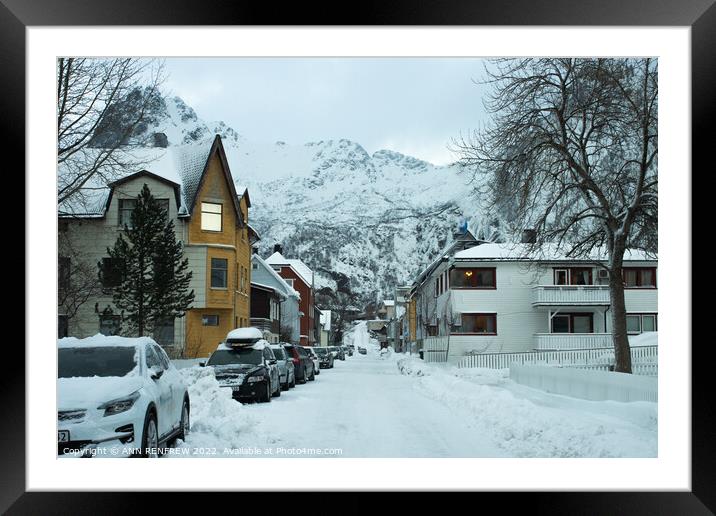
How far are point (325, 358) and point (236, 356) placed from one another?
38.5 feet

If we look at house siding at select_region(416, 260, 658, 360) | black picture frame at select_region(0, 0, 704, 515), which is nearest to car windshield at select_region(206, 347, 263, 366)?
house siding at select_region(416, 260, 658, 360)

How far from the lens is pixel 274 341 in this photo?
1570 cm

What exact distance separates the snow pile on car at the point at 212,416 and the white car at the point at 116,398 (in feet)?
2.58

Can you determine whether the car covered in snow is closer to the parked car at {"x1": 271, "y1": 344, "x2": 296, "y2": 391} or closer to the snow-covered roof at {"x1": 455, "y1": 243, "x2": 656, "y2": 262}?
the parked car at {"x1": 271, "y1": 344, "x2": 296, "y2": 391}

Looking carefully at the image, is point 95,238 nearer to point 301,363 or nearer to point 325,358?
point 301,363

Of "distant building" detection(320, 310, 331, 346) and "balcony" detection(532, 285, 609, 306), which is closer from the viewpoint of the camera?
"balcony" detection(532, 285, 609, 306)

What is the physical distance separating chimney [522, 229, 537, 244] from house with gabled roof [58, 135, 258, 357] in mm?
4748

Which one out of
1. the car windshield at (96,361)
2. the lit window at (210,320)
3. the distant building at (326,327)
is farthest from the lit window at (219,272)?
the car windshield at (96,361)

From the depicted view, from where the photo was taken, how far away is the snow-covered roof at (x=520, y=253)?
12469 mm

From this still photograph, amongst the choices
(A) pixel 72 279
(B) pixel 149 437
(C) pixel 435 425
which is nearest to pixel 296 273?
(C) pixel 435 425

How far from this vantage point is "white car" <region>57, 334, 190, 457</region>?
791 cm

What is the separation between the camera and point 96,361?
8.95 m

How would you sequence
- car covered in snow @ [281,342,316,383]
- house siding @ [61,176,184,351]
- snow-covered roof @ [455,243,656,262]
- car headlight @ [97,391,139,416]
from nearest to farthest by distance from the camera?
car headlight @ [97,391,139,416] → house siding @ [61,176,184,351] → snow-covered roof @ [455,243,656,262] → car covered in snow @ [281,342,316,383]
